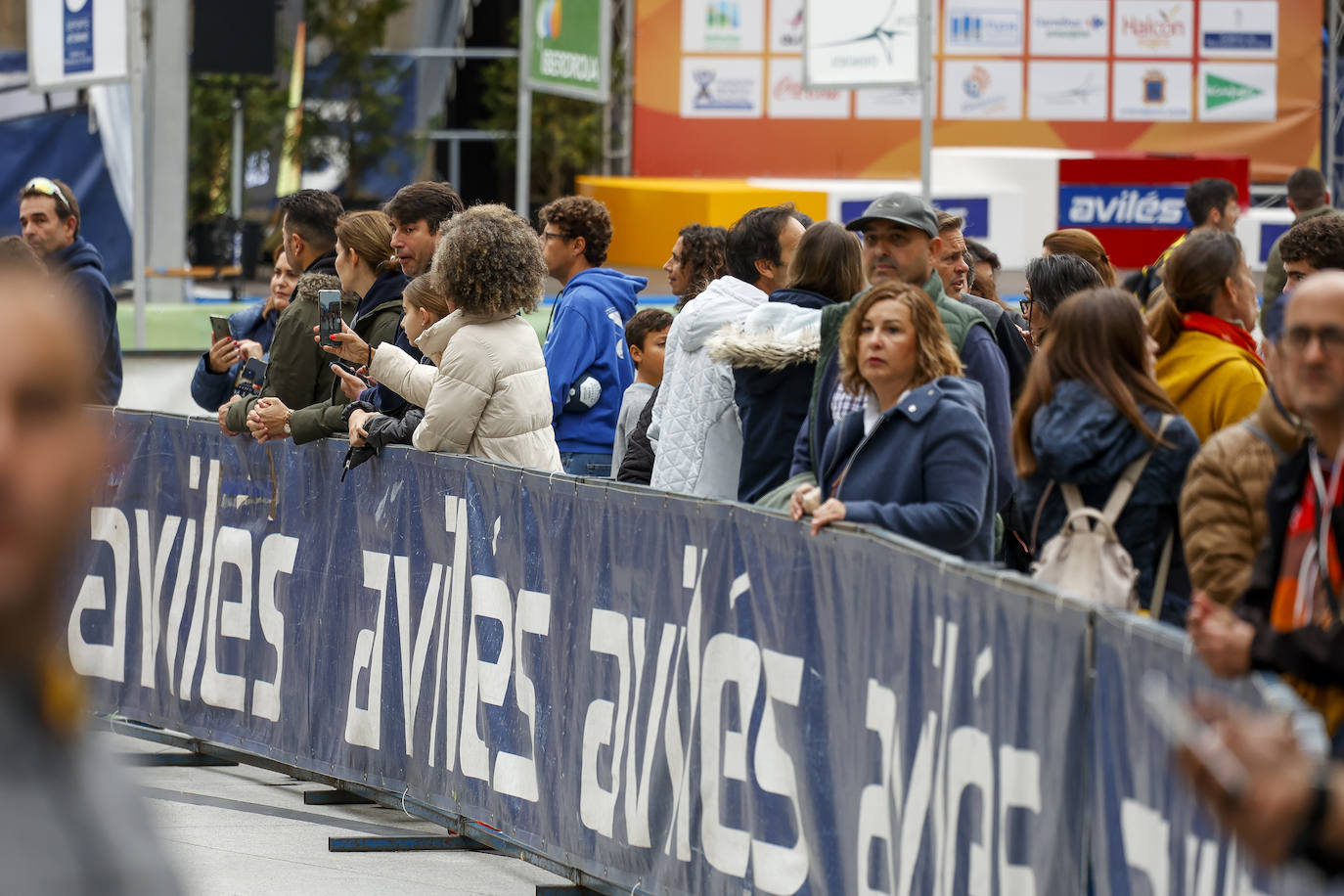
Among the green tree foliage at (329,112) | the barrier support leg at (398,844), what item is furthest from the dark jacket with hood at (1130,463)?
the green tree foliage at (329,112)

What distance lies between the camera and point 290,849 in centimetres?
686

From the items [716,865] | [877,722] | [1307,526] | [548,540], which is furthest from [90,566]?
[1307,526]

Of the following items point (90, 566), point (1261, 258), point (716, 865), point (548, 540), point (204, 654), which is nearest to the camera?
point (716, 865)

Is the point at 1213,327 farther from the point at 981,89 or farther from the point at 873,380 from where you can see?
the point at 981,89

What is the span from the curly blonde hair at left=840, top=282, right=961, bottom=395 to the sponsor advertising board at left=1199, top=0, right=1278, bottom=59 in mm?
20591

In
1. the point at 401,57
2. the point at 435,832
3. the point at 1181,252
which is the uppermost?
the point at 401,57

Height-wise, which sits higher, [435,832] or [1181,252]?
[1181,252]

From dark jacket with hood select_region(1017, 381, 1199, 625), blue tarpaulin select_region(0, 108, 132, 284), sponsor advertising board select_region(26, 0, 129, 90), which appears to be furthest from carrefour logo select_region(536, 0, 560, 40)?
dark jacket with hood select_region(1017, 381, 1199, 625)

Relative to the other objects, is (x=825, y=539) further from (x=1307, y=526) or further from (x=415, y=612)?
(x=415, y=612)

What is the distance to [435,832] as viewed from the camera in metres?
7.14

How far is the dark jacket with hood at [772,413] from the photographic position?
20.5 ft

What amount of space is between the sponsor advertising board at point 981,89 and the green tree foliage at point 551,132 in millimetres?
5129

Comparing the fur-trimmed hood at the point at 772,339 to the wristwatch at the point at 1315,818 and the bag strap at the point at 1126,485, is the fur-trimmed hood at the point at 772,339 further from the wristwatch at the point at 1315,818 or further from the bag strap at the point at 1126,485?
the wristwatch at the point at 1315,818

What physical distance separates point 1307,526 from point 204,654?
5526 mm
